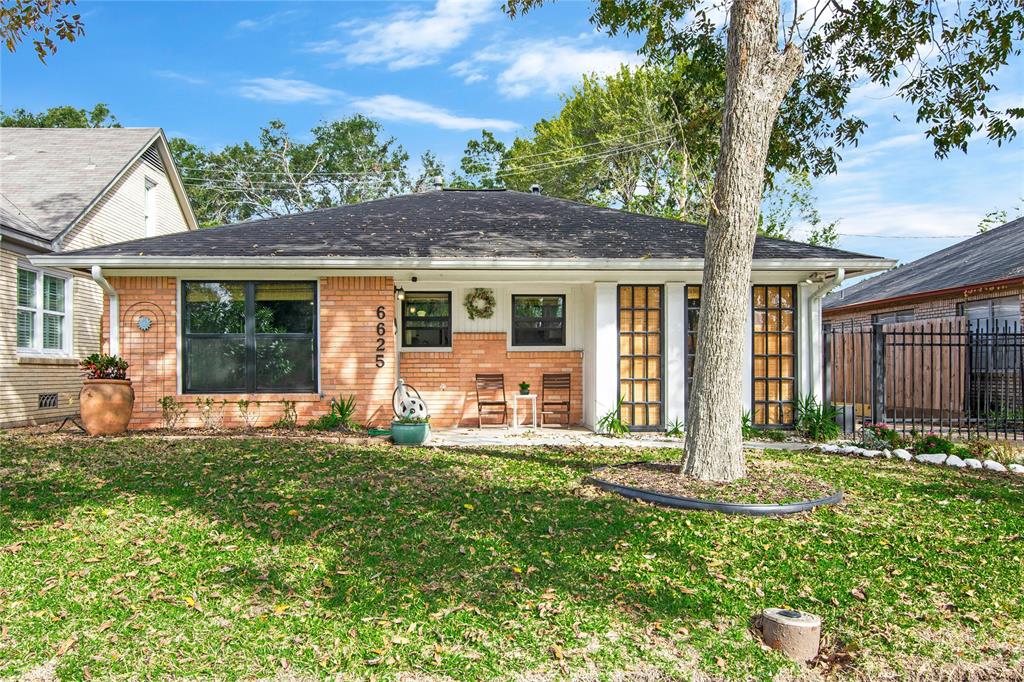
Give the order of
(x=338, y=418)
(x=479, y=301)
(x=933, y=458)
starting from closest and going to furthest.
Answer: (x=933, y=458) → (x=338, y=418) → (x=479, y=301)

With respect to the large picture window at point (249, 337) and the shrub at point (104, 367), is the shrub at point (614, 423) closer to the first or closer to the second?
the large picture window at point (249, 337)

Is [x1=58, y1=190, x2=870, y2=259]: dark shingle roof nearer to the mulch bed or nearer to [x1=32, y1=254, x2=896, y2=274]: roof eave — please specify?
[x1=32, y1=254, x2=896, y2=274]: roof eave

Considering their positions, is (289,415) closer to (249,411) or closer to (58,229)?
(249,411)

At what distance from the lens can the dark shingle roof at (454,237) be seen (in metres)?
10.2

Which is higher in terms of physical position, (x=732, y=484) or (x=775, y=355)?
(x=775, y=355)

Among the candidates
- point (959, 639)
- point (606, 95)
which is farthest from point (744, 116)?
point (606, 95)

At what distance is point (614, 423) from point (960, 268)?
11.1m

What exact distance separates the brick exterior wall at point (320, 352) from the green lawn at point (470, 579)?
3.46m

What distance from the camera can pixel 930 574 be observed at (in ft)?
15.1

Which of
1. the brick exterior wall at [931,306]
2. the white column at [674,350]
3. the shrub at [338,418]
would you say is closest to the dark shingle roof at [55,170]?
the shrub at [338,418]

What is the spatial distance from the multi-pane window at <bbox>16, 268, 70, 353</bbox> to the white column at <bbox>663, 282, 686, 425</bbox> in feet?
38.0

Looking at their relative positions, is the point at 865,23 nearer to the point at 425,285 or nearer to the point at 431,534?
the point at 425,285

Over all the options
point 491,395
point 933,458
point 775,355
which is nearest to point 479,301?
point 491,395

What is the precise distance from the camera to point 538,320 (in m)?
12.0
